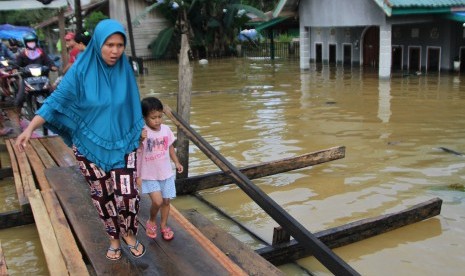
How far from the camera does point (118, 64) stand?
3281 mm

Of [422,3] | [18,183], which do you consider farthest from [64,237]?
[422,3]

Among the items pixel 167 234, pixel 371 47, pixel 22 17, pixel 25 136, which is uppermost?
pixel 22 17

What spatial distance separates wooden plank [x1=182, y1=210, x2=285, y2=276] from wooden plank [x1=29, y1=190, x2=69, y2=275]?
1295 millimetres

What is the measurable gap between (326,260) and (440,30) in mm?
17334

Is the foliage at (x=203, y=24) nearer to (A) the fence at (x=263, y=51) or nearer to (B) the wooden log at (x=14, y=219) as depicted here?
(A) the fence at (x=263, y=51)

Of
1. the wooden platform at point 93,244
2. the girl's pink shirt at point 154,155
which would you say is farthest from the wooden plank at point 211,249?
the girl's pink shirt at point 154,155

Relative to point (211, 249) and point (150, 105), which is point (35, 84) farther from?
point (211, 249)

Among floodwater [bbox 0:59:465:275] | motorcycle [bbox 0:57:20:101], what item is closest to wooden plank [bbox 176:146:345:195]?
floodwater [bbox 0:59:465:275]

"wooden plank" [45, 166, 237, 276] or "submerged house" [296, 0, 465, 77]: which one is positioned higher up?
"submerged house" [296, 0, 465, 77]

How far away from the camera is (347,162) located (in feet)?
25.1

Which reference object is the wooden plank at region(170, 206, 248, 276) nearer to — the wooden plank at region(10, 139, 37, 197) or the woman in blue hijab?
the woman in blue hijab

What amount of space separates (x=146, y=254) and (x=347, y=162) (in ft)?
15.4

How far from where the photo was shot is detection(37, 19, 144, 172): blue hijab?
3.19 meters

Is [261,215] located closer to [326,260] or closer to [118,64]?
[326,260]
